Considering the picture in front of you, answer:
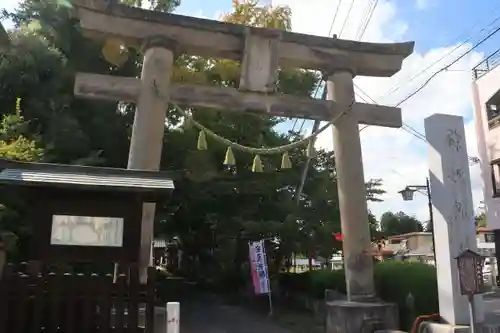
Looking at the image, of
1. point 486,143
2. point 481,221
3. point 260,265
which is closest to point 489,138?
point 486,143

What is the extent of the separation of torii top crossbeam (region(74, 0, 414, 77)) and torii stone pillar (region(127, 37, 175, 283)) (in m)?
0.41

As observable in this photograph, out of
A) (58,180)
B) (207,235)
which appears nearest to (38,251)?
(58,180)

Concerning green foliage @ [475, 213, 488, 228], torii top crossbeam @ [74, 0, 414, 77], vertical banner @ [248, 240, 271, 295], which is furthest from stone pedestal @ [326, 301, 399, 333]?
green foliage @ [475, 213, 488, 228]

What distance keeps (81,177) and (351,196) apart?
6.12 meters

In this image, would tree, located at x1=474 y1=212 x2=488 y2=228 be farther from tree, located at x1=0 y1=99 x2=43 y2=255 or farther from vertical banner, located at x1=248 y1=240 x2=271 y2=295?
tree, located at x1=0 y1=99 x2=43 y2=255

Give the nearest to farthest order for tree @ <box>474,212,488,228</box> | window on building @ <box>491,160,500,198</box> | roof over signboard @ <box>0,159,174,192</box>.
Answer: roof over signboard @ <box>0,159,174,192</box>, window on building @ <box>491,160,500,198</box>, tree @ <box>474,212,488,228</box>

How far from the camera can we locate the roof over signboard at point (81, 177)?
21.9 feet

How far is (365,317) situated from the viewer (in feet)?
32.1

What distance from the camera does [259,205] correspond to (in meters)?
17.7

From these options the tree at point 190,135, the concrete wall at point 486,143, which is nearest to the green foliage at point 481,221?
the concrete wall at point 486,143

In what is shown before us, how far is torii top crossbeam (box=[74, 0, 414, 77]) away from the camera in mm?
10102

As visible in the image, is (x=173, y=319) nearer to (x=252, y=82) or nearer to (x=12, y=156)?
(x=252, y=82)

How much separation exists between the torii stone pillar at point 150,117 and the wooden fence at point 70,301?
8.52 ft

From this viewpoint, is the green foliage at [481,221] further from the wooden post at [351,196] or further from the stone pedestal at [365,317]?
the stone pedestal at [365,317]
